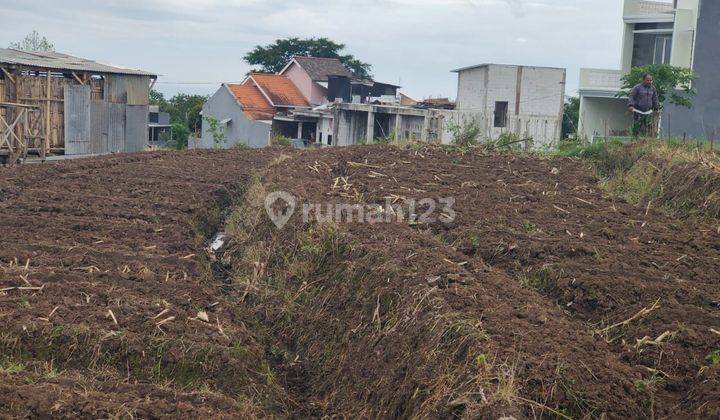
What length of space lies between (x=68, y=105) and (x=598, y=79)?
18.3 metres

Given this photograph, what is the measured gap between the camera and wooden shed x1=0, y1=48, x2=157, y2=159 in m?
22.6

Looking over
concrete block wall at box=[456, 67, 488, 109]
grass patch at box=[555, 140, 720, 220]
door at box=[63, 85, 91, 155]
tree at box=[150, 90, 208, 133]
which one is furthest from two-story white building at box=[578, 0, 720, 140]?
tree at box=[150, 90, 208, 133]

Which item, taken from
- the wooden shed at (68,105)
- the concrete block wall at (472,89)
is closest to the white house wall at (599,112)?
the concrete block wall at (472,89)

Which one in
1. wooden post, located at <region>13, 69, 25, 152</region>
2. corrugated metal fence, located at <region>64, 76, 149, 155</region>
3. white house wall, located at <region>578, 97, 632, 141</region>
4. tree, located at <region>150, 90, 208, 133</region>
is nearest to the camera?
wooden post, located at <region>13, 69, 25, 152</region>

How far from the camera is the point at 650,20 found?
1232 inches

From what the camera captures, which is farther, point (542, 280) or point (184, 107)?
point (184, 107)

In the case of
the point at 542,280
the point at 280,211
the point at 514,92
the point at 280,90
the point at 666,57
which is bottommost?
the point at 542,280

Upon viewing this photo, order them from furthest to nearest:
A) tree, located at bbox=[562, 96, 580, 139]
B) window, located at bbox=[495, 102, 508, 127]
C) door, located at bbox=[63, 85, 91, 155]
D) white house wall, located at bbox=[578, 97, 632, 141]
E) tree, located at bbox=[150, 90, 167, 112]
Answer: tree, located at bbox=[150, 90, 167, 112] < tree, located at bbox=[562, 96, 580, 139] < window, located at bbox=[495, 102, 508, 127] < white house wall, located at bbox=[578, 97, 632, 141] < door, located at bbox=[63, 85, 91, 155]

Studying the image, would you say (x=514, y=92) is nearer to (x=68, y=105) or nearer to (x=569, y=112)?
(x=569, y=112)

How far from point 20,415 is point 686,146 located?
38.4 ft

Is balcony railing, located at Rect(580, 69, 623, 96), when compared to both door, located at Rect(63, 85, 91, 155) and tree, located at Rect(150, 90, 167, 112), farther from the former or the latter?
tree, located at Rect(150, 90, 167, 112)

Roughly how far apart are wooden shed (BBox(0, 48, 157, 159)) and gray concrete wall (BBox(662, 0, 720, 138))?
16849 mm

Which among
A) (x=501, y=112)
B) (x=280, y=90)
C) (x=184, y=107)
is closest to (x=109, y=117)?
(x=501, y=112)

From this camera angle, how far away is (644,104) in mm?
16812
